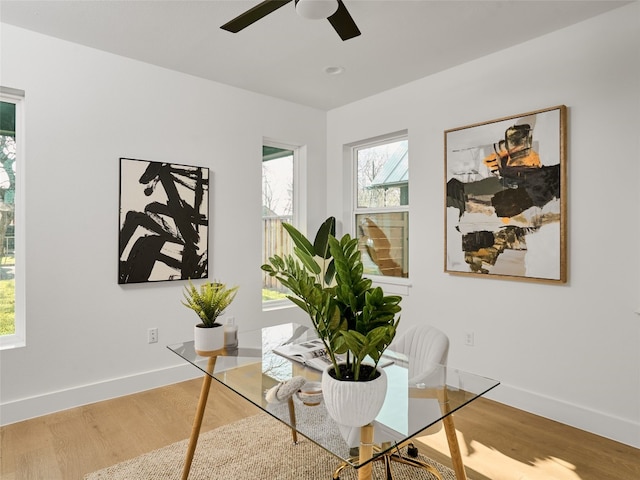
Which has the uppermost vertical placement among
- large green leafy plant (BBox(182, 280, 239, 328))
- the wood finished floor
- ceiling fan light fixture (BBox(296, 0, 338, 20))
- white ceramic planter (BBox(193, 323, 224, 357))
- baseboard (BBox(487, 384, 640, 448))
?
ceiling fan light fixture (BBox(296, 0, 338, 20))

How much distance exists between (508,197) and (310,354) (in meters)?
1.91

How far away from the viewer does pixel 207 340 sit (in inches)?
79.3

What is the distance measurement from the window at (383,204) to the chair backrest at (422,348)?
1681 millimetres

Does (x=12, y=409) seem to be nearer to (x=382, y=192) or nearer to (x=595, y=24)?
(x=382, y=192)

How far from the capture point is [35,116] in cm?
279

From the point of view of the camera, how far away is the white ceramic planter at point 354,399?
120 centimetres

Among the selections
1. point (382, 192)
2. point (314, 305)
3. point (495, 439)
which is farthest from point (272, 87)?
point (495, 439)

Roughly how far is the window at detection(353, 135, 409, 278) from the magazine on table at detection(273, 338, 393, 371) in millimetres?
1882

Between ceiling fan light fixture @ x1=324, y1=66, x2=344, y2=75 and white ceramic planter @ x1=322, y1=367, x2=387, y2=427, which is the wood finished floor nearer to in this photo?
white ceramic planter @ x1=322, y1=367, x2=387, y2=427

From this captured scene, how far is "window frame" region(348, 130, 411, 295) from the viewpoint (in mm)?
3791

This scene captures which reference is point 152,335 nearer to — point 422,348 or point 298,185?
point 298,185

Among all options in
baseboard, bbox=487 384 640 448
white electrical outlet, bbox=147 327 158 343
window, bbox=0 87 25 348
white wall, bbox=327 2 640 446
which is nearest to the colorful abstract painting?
white wall, bbox=327 2 640 446

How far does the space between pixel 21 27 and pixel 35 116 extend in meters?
0.58

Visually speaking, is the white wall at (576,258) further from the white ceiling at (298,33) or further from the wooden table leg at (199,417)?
the wooden table leg at (199,417)
